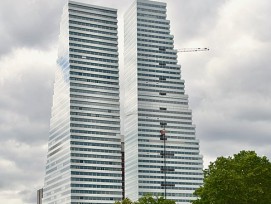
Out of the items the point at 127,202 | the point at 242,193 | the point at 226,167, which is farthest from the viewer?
the point at 127,202

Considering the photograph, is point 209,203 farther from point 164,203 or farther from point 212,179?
point 164,203

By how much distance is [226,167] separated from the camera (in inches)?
4823

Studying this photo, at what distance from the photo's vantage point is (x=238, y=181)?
114 metres

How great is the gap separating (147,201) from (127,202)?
5233mm

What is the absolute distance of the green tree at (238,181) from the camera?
115 m

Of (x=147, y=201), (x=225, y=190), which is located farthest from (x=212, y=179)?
(x=147, y=201)

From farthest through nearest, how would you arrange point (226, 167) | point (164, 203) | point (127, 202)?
1. point (127, 202)
2. point (164, 203)
3. point (226, 167)

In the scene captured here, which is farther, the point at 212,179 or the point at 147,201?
the point at 147,201

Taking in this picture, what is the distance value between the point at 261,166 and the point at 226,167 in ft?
23.1

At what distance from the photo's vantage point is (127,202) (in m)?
141

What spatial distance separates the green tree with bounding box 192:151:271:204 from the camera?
115 meters

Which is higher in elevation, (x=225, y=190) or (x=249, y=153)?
(x=249, y=153)

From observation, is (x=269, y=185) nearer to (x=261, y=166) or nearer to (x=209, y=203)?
(x=261, y=166)

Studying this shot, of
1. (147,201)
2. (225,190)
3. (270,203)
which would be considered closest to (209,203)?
(225,190)
